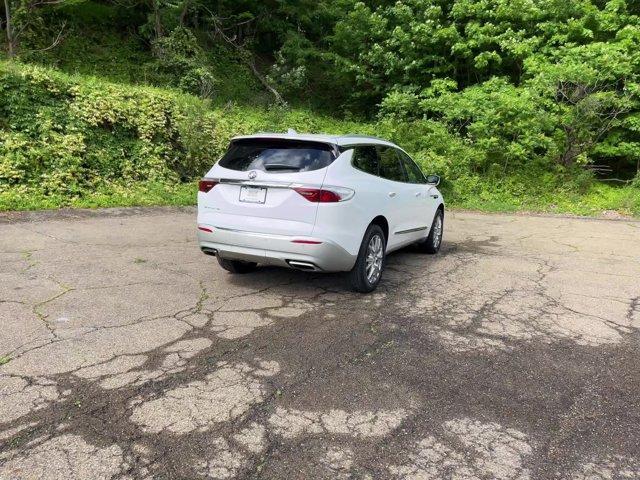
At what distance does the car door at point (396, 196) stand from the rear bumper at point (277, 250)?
113 centimetres

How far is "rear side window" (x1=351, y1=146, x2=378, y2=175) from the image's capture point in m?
5.56

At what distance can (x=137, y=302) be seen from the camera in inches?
199

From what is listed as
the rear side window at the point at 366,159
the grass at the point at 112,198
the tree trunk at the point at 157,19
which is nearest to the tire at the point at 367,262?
the rear side window at the point at 366,159

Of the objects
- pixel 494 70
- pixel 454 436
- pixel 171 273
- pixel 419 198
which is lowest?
pixel 171 273

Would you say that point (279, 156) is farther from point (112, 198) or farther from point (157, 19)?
point (157, 19)

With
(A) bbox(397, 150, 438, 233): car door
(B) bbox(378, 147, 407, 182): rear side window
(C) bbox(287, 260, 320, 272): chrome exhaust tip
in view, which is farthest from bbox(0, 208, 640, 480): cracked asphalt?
(B) bbox(378, 147, 407, 182): rear side window

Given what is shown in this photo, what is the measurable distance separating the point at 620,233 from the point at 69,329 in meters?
11.0

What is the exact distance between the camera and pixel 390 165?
6.42 m

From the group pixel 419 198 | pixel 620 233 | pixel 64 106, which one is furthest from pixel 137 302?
pixel 620 233

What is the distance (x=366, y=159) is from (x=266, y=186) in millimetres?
1326

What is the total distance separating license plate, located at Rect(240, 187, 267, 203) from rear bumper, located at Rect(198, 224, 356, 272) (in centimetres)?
34

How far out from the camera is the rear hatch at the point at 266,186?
16.5 feet

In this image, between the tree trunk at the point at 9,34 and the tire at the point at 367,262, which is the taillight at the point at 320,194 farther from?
the tree trunk at the point at 9,34

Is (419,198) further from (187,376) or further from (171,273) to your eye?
(187,376)
